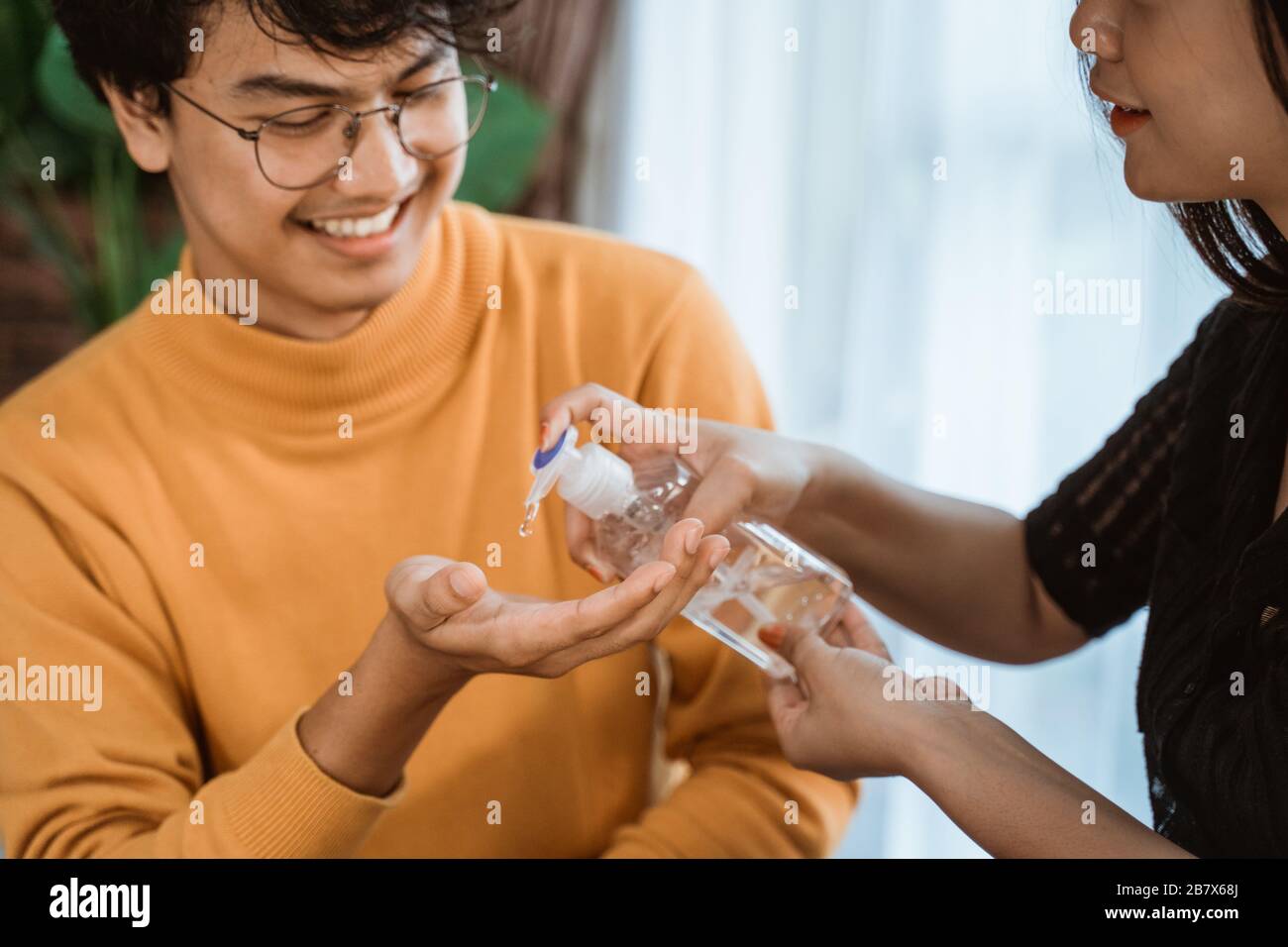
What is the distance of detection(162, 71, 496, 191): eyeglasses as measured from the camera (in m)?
1.11

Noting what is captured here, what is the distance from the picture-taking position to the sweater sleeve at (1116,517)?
112 cm

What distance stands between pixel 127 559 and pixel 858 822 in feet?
5.94

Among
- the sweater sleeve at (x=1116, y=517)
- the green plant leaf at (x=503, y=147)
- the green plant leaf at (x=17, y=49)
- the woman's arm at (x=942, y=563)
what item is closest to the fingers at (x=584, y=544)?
the woman's arm at (x=942, y=563)

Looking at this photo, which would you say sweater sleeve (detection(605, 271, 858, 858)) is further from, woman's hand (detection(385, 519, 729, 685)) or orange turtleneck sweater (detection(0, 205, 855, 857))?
woman's hand (detection(385, 519, 729, 685))

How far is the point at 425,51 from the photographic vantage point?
1127 mm

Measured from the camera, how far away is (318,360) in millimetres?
1214

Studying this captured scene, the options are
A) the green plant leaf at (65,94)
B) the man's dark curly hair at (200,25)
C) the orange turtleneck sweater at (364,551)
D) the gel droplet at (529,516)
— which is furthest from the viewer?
the green plant leaf at (65,94)

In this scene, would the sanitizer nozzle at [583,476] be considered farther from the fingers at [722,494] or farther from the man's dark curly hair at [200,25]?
the man's dark curly hair at [200,25]

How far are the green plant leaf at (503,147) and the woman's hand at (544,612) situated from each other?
66.8 inches

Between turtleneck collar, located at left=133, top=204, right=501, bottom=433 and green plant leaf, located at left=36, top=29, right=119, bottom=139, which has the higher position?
green plant leaf, located at left=36, top=29, right=119, bottom=139

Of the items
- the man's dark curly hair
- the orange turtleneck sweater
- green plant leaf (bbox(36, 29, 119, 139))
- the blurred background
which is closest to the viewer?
the man's dark curly hair

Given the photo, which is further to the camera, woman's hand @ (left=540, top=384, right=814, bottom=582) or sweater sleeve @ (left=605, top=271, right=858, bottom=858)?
sweater sleeve @ (left=605, top=271, right=858, bottom=858)

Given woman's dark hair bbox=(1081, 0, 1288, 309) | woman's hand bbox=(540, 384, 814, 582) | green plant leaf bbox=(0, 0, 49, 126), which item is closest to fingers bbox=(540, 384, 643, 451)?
woman's hand bbox=(540, 384, 814, 582)
